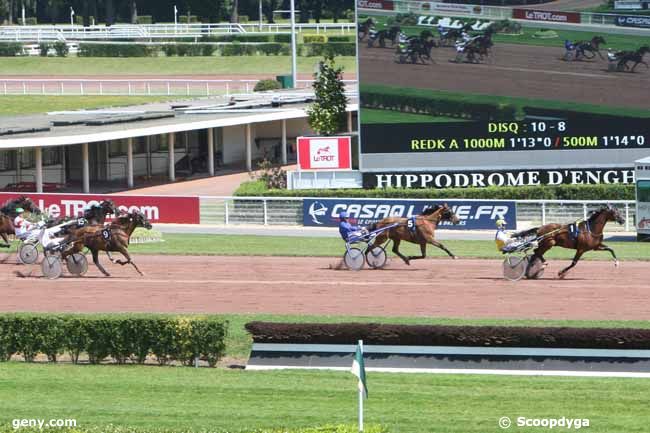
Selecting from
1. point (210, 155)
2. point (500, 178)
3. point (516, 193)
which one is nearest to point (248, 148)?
point (210, 155)

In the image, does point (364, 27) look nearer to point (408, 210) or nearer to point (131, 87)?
point (408, 210)

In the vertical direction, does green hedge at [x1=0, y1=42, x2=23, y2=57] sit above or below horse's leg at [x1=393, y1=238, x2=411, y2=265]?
above

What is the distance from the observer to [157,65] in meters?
77.9

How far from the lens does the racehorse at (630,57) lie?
109 feet

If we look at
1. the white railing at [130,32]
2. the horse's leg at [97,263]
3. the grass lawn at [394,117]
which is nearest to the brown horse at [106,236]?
the horse's leg at [97,263]

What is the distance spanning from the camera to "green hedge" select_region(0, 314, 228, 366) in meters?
17.2

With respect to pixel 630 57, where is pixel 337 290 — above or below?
below

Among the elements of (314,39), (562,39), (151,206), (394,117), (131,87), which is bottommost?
(151,206)

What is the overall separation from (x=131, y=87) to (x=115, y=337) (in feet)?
168

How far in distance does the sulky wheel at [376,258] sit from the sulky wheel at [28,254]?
20.8 ft

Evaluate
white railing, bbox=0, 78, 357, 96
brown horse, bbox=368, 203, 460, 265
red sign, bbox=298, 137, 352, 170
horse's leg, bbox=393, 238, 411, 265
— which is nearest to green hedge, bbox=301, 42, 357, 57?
white railing, bbox=0, 78, 357, 96

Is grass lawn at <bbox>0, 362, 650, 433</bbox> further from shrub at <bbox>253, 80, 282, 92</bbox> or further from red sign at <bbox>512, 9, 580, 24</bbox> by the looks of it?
shrub at <bbox>253, 80, 282, 92</bbox>

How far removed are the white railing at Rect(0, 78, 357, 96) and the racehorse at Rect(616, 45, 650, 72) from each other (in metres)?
33.3

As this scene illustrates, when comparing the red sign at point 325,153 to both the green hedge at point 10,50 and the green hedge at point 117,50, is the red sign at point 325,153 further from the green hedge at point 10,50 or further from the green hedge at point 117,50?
the green hedge at point 10,50
